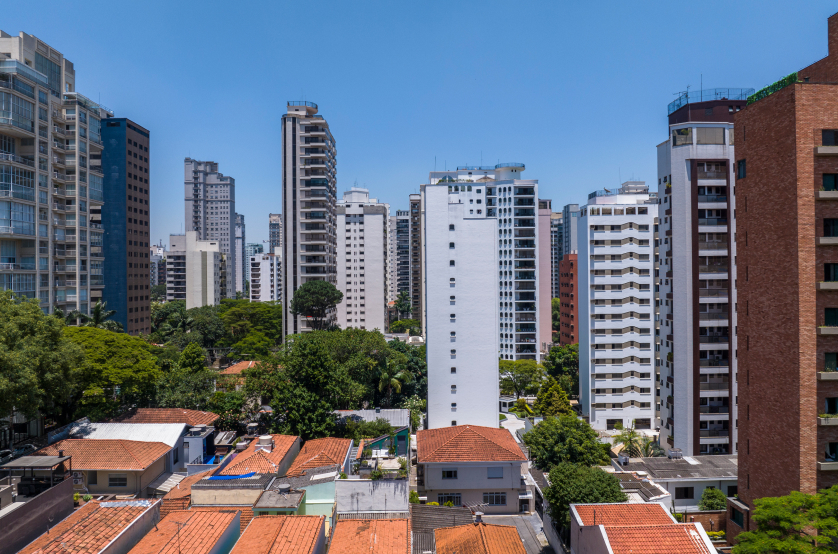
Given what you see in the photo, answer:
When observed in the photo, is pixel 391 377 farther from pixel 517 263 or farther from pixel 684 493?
pixel 517 263

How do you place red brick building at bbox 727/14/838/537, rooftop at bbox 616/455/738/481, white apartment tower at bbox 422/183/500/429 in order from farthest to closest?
white apartment tower at bbox 422/183/500/429 → rooftop at bbox 616/455/738/481 → red brick building at bbox 727/14/838/537

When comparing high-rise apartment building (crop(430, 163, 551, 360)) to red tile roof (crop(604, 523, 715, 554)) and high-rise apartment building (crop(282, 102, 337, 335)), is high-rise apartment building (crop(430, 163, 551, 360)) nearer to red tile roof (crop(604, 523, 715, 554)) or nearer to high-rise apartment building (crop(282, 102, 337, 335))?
high-rise apartment building (crop(282, 102, 337, 335))

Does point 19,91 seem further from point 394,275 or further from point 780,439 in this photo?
point 394,275

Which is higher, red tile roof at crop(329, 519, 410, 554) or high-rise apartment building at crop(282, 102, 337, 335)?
high-rise apartment building at crop(282, 102, 337, 335)

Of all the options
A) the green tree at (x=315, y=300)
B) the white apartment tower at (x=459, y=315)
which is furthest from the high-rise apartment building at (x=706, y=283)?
the green tree at (x=315, y=300)

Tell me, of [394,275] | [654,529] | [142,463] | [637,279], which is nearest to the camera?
[654,529]

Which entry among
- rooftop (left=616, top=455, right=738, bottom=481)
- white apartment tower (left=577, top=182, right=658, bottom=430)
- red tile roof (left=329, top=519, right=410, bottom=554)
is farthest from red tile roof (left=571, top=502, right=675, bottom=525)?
white apartment tower (left=577, top=182, right=658, bottom=430)

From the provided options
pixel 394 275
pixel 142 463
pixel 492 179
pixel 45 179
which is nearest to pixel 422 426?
pixel 142 463

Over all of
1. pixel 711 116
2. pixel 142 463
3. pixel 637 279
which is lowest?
Result: pixel 142 463
